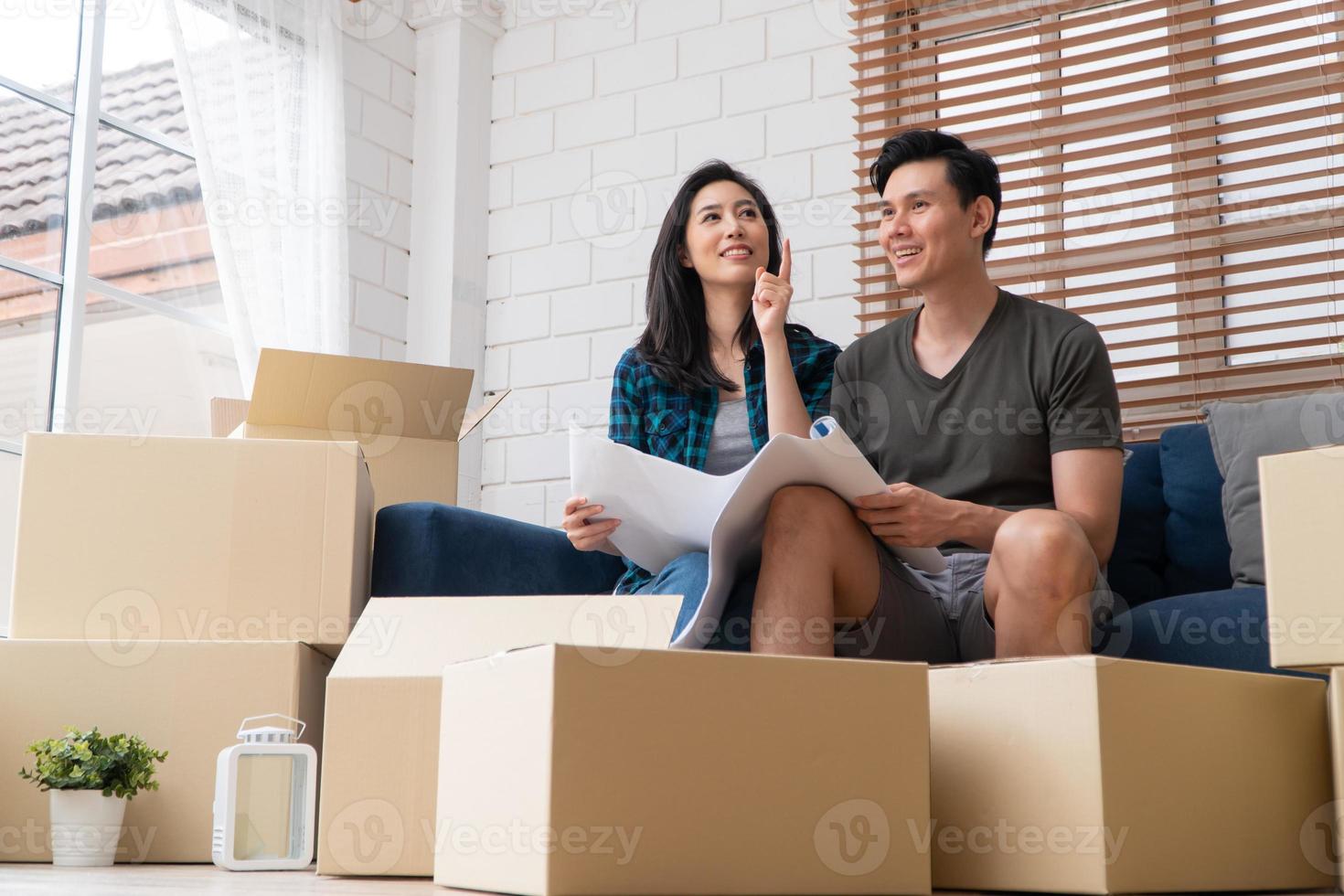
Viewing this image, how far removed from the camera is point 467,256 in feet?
11.1

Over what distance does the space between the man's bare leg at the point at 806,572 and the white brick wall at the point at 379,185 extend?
191cm

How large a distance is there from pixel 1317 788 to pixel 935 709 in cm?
38

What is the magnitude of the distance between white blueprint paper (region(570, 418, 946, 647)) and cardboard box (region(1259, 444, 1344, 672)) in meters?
0.39

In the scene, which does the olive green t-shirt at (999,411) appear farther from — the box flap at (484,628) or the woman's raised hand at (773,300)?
the box flap at (484,628)

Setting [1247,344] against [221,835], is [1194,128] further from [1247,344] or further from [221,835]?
[221,835]

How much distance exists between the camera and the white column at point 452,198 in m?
3.32

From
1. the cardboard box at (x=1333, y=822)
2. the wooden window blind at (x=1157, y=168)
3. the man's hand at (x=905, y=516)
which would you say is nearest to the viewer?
the cardboard box at (x=1333, y=822)

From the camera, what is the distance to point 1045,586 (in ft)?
4.70

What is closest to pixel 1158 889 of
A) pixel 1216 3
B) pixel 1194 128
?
pixel 1194 128

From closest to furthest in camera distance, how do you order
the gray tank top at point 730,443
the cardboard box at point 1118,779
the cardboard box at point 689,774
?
the cardboard box at point 689,774, the cardboard box at point 1118,779, the gray tank top at point 730,443

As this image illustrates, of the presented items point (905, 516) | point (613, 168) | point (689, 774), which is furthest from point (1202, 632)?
point (613, 168)

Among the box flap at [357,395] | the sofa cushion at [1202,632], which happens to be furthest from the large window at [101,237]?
the sofa cushion at [1202,632]

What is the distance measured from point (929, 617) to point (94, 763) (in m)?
0.95

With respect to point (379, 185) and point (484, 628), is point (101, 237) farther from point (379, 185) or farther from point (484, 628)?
point (484, 628)
